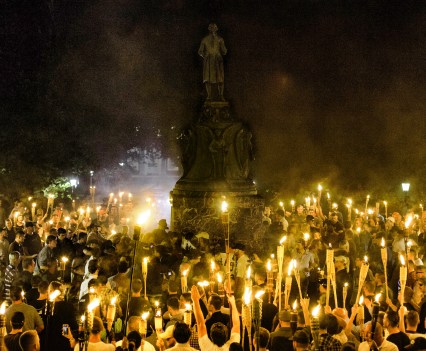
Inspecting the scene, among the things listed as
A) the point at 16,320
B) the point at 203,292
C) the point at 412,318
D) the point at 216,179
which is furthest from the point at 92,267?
the point at 216,179

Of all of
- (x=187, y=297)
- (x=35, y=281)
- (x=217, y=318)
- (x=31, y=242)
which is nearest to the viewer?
(x=217, y=318)

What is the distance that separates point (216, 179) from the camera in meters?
14.1

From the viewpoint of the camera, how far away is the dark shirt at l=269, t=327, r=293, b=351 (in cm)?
548

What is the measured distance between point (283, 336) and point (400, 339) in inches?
46.4

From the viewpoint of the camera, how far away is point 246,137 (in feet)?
47.4

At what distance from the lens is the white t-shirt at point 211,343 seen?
5.14m

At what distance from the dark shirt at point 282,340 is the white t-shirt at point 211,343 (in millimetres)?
458

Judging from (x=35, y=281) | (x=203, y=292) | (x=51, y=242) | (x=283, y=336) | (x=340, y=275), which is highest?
(x=51, y=242)

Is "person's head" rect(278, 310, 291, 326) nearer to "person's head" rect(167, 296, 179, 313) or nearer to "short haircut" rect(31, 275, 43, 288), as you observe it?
"person's head" rect(167, 296, 179, 313)

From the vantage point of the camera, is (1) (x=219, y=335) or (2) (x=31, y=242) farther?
(2) (x=31, y=242)

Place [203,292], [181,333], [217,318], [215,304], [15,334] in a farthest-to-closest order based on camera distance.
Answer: [203,292] < [215,304] < [217,318] < [15,334] < [181,333]

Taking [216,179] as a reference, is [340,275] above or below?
below

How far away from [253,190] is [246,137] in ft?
4.82

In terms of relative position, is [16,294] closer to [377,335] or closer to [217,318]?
[217,318]
